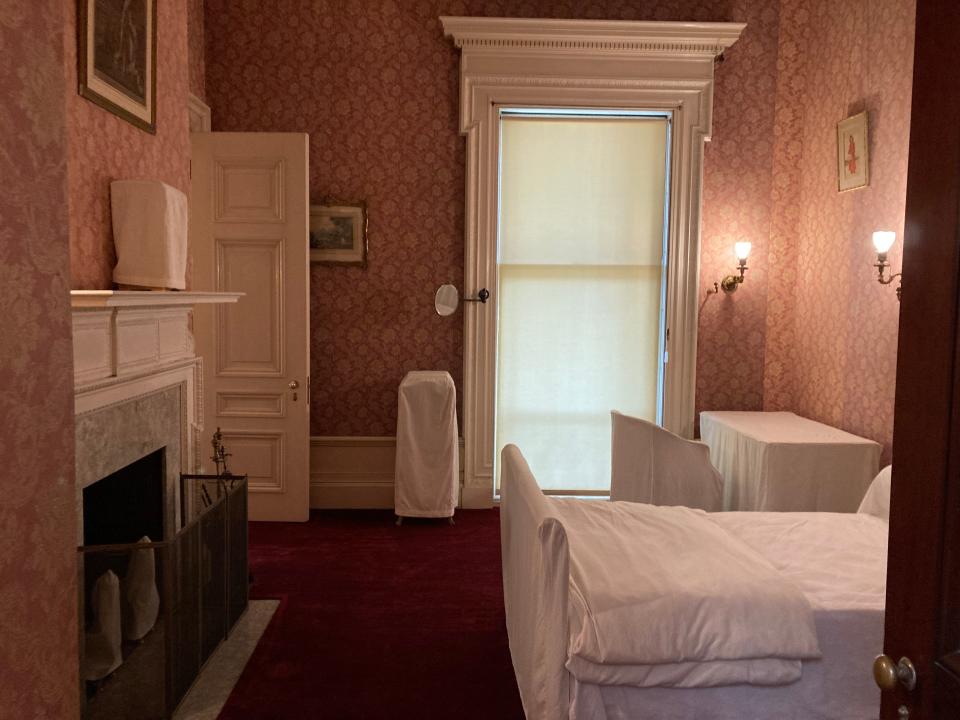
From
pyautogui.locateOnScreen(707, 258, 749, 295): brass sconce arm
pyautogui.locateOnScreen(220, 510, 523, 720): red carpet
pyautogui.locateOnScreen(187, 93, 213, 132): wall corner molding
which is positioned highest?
pyautogui.locateOnScreen(187, 93, 213, 132): wall corner molding

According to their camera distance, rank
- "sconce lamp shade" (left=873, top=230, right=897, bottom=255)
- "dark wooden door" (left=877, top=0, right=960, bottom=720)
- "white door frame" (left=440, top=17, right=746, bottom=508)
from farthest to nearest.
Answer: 1. "white door frame" (left=440, top=17, right=746, bottom=508)
2. "sconce lamp shade" (left=873, top=230, right=897, bottom=255)
3. "dark wooden door" (left=877, top=0, right=960, bottom=720)

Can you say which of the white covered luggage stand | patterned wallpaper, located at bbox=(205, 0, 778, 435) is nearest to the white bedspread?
the white covered luggage stand

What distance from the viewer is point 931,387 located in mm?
1093

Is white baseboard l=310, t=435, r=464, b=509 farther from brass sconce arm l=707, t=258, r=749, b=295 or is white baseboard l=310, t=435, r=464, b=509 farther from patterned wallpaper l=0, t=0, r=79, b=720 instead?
patterned wallpaper l=0, t=0, r=79, b=720

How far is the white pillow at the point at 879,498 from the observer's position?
11.3ft

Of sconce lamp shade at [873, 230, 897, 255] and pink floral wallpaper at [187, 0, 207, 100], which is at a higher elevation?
pink floral wallpaper at [187, 0, 207, 100]

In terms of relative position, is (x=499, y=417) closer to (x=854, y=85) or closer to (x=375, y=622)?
(x=375, y=622)

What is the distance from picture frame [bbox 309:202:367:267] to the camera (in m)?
5.25

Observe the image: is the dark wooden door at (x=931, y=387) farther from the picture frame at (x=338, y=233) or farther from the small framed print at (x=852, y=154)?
the picture frame at (x=338, y=233)

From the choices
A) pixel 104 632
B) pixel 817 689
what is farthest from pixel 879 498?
pixel 104 632

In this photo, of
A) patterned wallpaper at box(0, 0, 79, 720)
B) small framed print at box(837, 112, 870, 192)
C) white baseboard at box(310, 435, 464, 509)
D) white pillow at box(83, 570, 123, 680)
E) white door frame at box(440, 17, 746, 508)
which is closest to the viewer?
patterned wallpaper at box(0, 0, 79, 720)

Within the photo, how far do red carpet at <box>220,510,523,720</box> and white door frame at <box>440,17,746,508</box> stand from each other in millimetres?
1017

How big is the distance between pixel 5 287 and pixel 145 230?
1646 mm

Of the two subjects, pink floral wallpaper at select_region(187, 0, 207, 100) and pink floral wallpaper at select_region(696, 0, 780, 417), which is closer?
pink floral wallpaper at select_region(187, 0, 207, 100)
